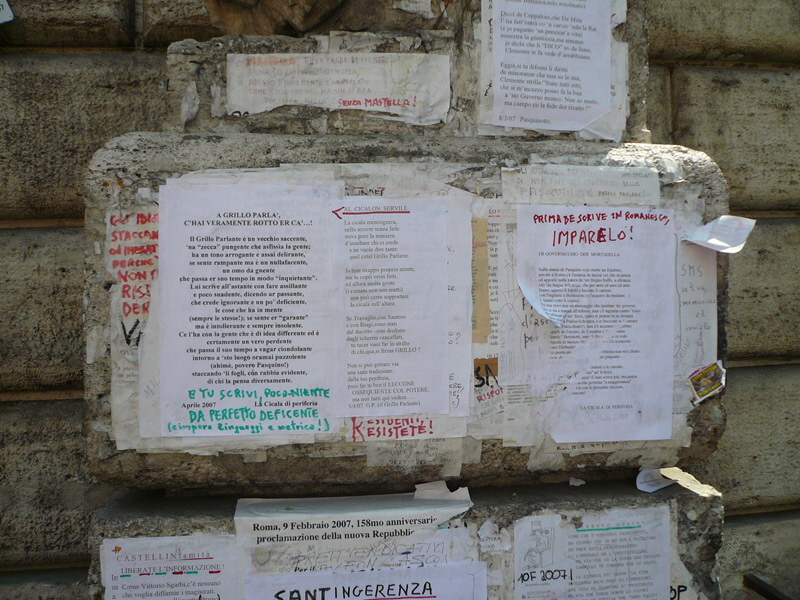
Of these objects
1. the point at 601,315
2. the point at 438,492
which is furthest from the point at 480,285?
the point at 438,492

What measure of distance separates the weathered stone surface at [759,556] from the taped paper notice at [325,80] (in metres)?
2.05

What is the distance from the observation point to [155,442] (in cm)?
149

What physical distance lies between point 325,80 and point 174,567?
1.37m

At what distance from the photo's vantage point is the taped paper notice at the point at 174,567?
1493mm

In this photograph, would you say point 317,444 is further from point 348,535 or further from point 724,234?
point 724,234

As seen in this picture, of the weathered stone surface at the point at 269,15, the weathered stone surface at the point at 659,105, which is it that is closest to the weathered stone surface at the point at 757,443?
the weathered stone surface at the point at 659,105

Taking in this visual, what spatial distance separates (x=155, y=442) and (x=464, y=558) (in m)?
0.87

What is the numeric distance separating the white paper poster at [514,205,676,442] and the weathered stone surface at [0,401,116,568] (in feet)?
5.23

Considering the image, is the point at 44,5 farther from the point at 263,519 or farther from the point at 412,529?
the point at 412,529

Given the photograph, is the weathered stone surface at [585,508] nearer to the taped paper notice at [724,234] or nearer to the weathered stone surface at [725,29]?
the taped paper notice at [724,234]

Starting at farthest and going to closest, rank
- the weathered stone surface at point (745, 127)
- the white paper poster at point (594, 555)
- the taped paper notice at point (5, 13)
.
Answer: the weathered stone surface at point (745, 127) < the taped paper notice at point (5, 13) < the white paper poster at point (594, 555)

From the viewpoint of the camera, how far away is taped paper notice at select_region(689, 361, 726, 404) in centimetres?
163

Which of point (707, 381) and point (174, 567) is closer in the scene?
point (174, 567)

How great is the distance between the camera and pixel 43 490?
2010 millimetres
